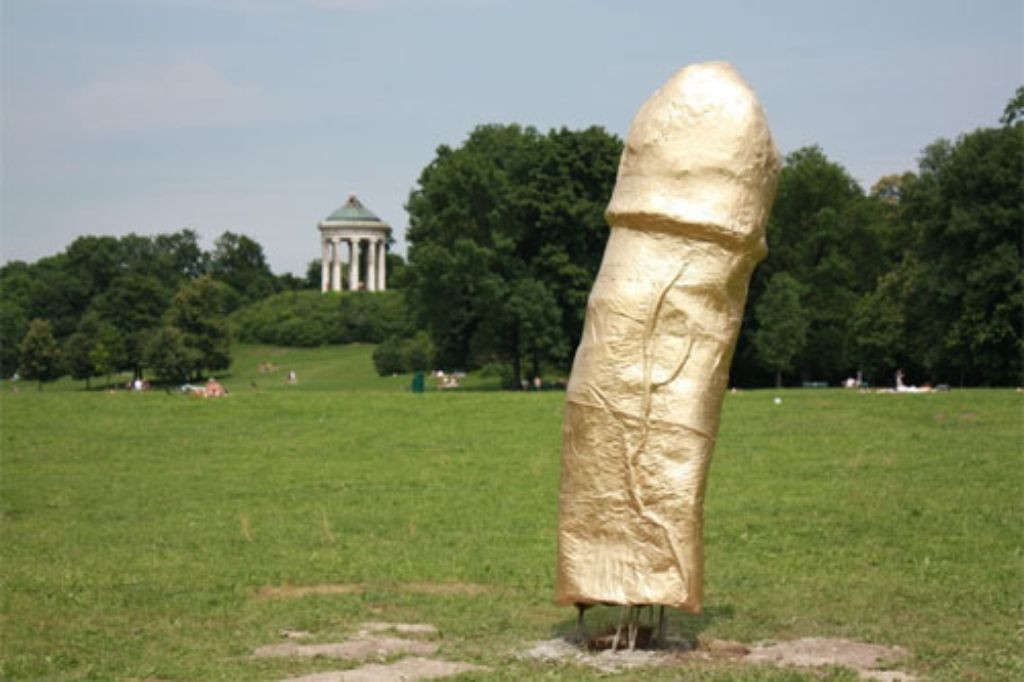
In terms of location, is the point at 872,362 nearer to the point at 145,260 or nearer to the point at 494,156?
the point at 494,156

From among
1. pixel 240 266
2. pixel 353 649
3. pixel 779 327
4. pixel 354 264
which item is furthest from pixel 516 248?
pixel 240 266

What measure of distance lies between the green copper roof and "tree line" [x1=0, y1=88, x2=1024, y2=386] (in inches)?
1930

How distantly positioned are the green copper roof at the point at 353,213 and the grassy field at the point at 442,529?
9080cm

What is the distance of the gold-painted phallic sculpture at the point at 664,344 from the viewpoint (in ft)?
43.8

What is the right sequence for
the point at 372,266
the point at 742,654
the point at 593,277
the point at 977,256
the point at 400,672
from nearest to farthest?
1. the point at 400,672
2. the point at 742,654
3. the point at 977,256
4. the point at 593,277
5. the point at 372,266

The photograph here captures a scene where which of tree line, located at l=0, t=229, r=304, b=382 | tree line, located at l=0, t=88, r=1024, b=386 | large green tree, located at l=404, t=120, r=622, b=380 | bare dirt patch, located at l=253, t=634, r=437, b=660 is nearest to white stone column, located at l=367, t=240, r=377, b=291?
tree line, located at l=0, t=229, r=304, b=382

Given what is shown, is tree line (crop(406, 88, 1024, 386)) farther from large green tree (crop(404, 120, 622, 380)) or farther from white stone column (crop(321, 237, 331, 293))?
white stone column (crop(321, 237, 331, 293))

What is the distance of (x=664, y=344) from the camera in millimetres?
13641

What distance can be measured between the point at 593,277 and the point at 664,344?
47.7 m

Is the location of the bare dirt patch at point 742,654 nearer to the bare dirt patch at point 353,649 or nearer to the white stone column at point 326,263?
the bare dirt patch at point 353,649

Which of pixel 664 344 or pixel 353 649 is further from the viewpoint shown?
pixel 353 649

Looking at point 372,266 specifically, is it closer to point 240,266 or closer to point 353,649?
point 240,266

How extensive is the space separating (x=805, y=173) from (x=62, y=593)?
2489 inches

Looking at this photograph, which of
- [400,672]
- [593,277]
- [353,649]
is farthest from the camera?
[593,277]
